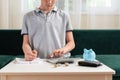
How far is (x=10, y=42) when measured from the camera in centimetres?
249

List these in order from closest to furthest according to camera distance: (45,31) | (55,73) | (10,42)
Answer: (55,73), (45,31), (10,42)

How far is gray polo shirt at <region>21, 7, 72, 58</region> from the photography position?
6.23 feet

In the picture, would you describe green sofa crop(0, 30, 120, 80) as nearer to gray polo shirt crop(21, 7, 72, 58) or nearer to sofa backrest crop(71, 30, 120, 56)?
sofa backrest crop(71, 30, 120, 56)

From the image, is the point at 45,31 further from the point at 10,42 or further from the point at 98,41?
the point at 98,41

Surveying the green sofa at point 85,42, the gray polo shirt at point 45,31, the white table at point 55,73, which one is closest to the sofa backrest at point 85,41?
the green sofa at point 85,42

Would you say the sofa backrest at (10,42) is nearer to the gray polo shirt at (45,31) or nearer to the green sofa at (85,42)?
the green sofa at (85,42)

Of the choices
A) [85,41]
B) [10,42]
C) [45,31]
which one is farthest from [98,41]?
[10,42]

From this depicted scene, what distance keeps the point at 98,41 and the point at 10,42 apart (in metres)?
0.95

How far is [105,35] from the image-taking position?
2549mm

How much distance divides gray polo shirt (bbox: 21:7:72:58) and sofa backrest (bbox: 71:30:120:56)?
58 centimetres

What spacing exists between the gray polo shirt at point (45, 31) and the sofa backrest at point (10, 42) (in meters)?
0.58

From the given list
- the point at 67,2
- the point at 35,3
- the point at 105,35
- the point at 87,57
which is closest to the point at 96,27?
the point at 105,35

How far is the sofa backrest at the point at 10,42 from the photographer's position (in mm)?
2477

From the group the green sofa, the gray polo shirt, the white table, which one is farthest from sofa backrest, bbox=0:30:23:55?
the white table
